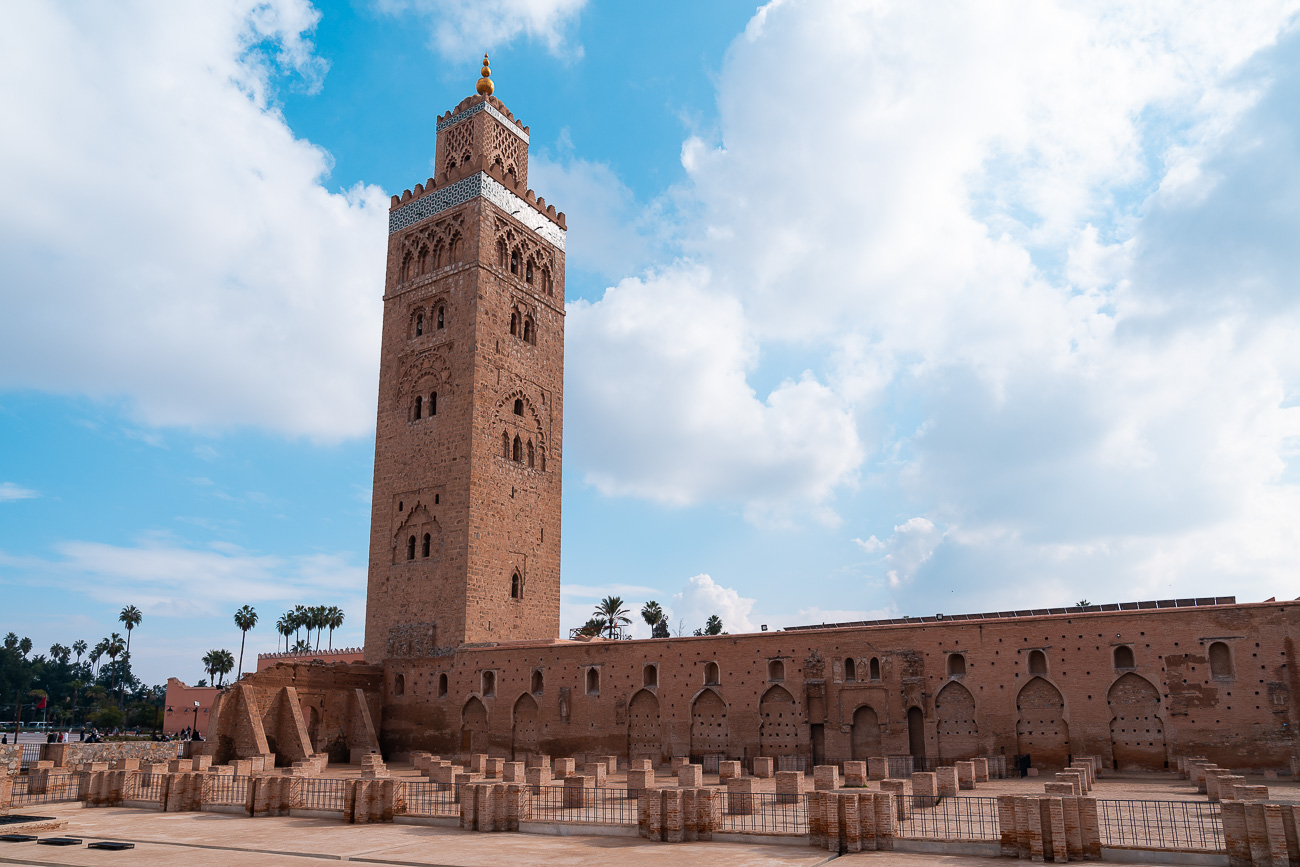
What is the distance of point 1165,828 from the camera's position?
42.3 ft

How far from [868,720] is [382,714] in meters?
16.6

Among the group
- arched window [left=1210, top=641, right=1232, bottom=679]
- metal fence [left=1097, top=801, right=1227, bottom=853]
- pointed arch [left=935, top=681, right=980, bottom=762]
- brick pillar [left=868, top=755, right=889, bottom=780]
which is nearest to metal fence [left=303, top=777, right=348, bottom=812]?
brick pillar [left=868, top=755, right=889, bottom=780]

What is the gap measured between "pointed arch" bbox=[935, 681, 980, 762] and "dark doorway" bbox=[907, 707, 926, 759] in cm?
39

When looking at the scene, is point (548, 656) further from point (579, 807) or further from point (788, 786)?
point (788, 786)

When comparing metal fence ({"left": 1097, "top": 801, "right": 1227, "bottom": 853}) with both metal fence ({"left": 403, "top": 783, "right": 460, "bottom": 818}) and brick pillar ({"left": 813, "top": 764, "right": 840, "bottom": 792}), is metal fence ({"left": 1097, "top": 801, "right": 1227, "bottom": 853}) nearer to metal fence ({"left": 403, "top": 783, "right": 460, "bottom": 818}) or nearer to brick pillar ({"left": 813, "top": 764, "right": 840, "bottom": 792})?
brick pillar ({"left": 813, "top": 764, "right": 840, "bottom": 792})

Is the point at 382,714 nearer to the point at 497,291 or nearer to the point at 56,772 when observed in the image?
the point at 56,772

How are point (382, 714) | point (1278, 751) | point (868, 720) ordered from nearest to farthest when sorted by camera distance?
point (1278, 751), point (868, 720), point (382, 714)

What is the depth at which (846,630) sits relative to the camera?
77.4 feet

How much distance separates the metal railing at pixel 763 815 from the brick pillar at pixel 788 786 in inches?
0.7

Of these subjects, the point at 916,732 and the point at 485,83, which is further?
the point at 485,83

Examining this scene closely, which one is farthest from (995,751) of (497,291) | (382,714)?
(497,291)

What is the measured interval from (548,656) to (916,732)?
35.9 ft

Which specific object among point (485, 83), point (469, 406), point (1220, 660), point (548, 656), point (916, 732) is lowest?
point (916, 732)

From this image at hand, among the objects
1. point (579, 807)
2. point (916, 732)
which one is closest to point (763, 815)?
point (579, 807)
